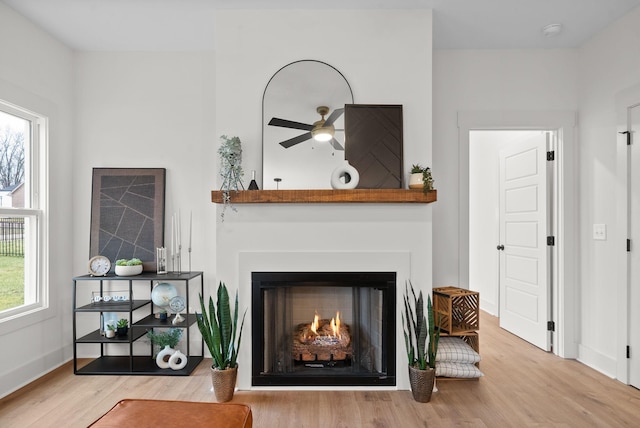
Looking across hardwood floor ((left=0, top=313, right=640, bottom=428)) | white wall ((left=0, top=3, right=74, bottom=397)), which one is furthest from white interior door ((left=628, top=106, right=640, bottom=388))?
white wall ((left=0, top=3, right=74, bottom=397))

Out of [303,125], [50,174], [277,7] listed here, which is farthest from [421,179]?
[50,174]

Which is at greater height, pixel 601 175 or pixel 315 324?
pixel 601 175

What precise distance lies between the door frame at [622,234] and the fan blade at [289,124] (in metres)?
2.31

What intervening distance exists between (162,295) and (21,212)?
118cm

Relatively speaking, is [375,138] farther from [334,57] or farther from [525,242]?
[525,242]

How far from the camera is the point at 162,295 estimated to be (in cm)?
315

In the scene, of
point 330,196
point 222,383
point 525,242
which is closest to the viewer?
point 222,383

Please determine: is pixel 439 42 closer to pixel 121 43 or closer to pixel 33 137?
pixel 121 43

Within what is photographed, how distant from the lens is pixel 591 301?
3.19 metres

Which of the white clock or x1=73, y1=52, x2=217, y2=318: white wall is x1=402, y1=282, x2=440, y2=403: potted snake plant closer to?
x1=73, y1=52, x2=217, y2=318: white wall

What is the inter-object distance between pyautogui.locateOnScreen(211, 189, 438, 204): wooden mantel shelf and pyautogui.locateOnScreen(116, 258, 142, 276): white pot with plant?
3.45 ft

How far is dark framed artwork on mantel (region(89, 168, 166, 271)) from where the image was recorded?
331cm

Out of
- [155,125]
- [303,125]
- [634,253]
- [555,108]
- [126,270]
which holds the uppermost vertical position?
[555,108]

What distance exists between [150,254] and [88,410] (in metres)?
1.26
